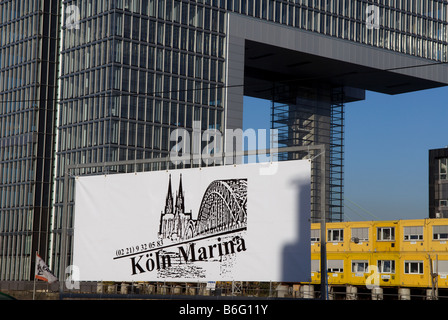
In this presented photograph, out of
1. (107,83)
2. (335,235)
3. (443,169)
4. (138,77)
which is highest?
(138,77)

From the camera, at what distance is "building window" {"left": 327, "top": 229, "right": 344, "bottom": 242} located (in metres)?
53.7

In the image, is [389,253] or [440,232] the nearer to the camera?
[440,232]

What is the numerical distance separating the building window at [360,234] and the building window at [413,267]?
3.40 m

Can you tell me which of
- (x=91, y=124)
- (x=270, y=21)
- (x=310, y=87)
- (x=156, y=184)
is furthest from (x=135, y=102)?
(x=156, y=184)

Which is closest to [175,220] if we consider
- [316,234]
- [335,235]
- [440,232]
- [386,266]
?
[440,232]

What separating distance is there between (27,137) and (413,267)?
5477 cm

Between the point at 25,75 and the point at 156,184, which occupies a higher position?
the point at 25,75

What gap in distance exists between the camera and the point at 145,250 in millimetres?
24922

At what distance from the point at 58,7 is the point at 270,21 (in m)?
25.8

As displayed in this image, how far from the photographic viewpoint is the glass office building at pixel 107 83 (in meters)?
84.2

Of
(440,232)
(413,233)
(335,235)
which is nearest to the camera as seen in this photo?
(440,232)

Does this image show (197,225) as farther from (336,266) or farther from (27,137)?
(27,137)

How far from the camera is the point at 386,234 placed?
51.0 m
